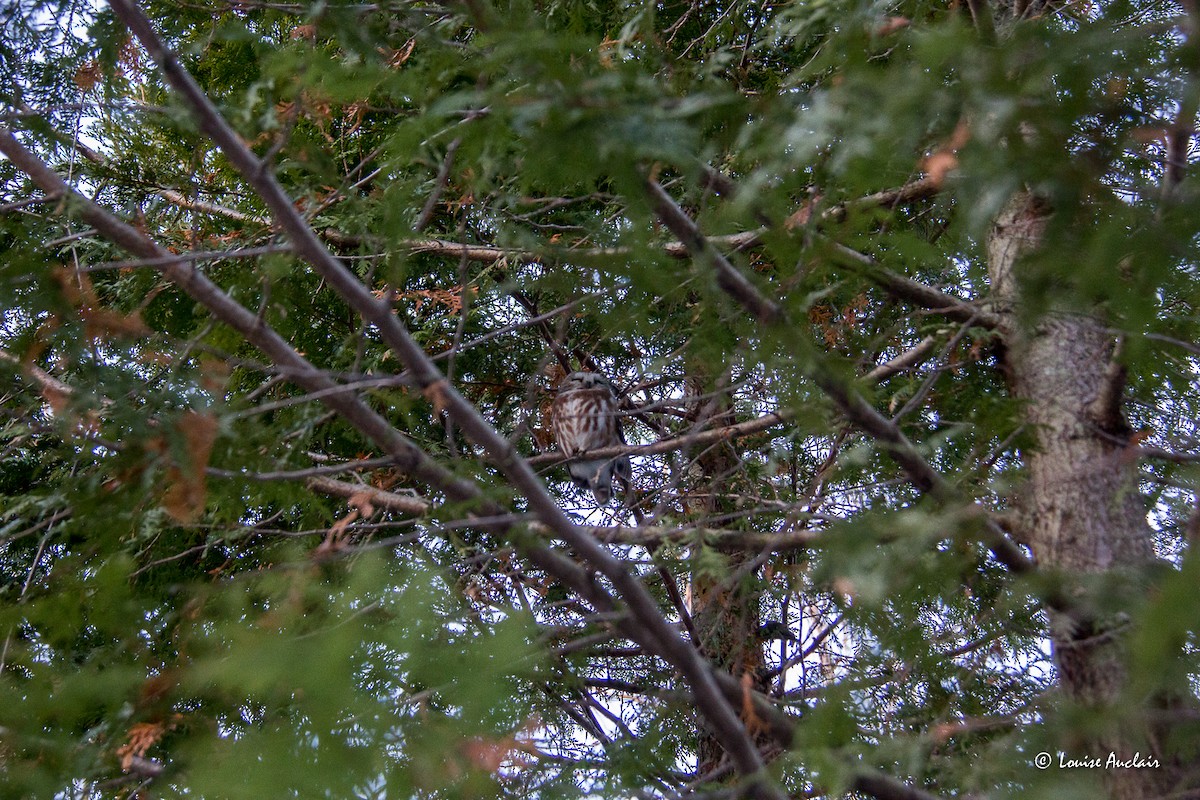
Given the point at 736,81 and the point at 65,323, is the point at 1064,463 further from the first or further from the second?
the point at 65,323

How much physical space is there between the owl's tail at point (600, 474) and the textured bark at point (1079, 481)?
2.36m

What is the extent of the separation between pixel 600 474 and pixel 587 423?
363mm

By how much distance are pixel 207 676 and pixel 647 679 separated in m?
3.12

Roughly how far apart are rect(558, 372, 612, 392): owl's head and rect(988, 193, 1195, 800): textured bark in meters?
2.36

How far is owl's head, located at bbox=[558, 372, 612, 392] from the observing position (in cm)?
532

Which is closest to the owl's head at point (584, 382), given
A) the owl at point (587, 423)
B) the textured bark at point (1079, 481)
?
the owl at point (587, 423)

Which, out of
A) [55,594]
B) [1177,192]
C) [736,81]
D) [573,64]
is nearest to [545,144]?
[573,64]

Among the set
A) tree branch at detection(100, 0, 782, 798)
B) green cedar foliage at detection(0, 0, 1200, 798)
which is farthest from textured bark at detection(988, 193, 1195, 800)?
tree branch at detection(100, 0, 782, 798)

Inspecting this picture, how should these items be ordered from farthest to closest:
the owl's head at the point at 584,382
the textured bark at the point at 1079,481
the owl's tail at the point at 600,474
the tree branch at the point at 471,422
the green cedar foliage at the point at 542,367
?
the owl's head at the point at 584,382, the owl's tail at the point at 600,474, the textured bark at the point at 1079,481, the tree branch at the point at 471,422, the green cedar foliage at the point at 542,367

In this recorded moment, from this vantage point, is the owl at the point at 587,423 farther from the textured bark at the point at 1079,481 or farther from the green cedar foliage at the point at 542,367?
the textured bark at the point at 1079,481

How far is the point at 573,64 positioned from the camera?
2053mm

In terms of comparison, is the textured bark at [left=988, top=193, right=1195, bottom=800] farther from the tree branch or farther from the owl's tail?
the owl's tail

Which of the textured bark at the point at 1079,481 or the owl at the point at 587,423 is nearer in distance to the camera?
the textured bark at the point at 1079,481

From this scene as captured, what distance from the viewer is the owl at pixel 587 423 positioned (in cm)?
523
